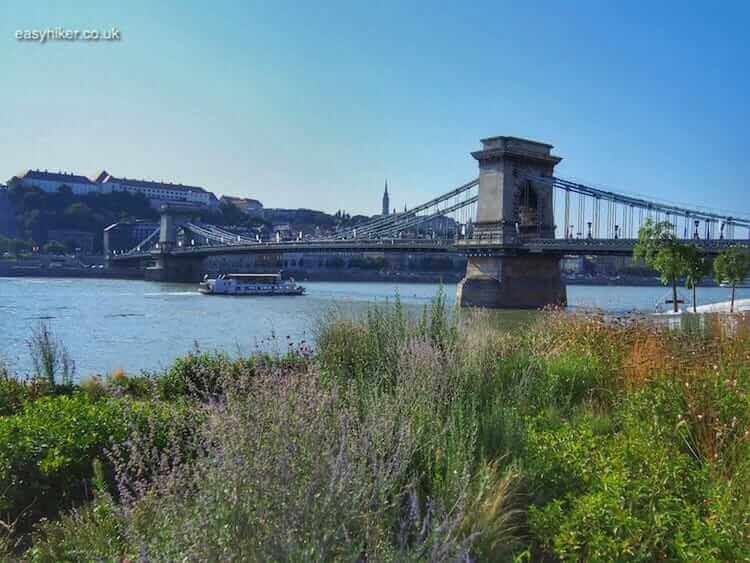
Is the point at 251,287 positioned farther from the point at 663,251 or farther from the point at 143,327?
the point at 663,251

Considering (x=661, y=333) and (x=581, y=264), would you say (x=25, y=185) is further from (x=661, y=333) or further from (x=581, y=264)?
(x=661, y=333)

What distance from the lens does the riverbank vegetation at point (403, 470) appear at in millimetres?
2566

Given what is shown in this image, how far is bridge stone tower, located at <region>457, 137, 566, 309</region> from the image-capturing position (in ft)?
141

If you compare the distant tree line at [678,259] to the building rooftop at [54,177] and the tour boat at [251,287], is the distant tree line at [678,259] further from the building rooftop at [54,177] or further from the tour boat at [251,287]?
the building rooftop at [54,177]

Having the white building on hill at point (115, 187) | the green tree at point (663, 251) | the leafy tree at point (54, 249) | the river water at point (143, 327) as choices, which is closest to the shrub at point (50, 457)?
the river water at point (143, 327)

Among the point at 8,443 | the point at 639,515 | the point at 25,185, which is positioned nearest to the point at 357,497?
the point at 639,515

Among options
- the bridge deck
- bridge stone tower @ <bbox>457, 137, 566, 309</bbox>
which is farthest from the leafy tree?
bridge stone tower @ <bbox>457, 137, 566, 309</bbox>

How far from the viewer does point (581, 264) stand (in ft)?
361

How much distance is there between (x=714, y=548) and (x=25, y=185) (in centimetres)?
14854

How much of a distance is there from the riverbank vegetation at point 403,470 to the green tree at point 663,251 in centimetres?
2621

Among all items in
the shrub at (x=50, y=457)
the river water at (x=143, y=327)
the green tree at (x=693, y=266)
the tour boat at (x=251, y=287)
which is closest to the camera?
the shrub at (x=50, y=457)

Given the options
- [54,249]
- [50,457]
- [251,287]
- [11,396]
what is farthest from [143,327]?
[54,249]

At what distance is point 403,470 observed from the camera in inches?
123

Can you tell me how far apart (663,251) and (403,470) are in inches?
1202
